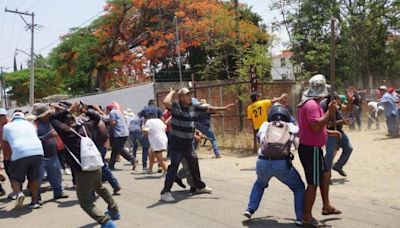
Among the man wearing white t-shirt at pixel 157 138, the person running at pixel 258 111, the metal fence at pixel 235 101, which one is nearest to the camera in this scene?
the man wearing white t-shirt at pixel 157 138

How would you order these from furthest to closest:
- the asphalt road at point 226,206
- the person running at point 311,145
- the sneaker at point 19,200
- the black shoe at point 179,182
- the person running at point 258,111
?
1. the person running at point 258,111
2. the black shoe at point 179,182
3. the sneaker at point 19,200
4. the asphalt road at point 226,206
5. the person running at point 311,145

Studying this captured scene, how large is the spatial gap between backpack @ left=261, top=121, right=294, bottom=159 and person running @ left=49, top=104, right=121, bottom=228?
206 cm

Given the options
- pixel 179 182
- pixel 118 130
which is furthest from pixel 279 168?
pixel 118 130

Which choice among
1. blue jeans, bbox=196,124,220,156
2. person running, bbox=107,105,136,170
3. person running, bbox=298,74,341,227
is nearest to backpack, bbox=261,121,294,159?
person running, bbox=298,74,341,227

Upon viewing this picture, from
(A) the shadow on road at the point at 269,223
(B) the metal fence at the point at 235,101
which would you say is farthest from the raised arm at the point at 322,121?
(B) the metal fence at the point at 235,101

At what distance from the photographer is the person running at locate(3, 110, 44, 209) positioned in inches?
296

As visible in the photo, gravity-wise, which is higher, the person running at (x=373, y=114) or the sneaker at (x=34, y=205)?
the person running at (x=373, y=114)

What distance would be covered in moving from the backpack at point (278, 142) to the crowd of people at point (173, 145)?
0.5 inches

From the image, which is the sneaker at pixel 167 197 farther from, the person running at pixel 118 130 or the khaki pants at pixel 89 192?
the person running at pixel 118 130

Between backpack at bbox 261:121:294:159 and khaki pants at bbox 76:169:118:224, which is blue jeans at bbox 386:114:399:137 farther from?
khaki pants at bbox 76:169:118:224

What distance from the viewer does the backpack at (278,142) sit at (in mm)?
5672

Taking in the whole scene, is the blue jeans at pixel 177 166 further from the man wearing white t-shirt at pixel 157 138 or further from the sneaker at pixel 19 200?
the sneaker at pixel 19 200

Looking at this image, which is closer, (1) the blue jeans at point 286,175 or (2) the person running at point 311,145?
(2) the person running at point 311,145

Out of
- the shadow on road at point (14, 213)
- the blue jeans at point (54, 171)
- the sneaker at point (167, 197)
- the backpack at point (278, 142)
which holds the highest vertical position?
the backpack at point (278, 142)
